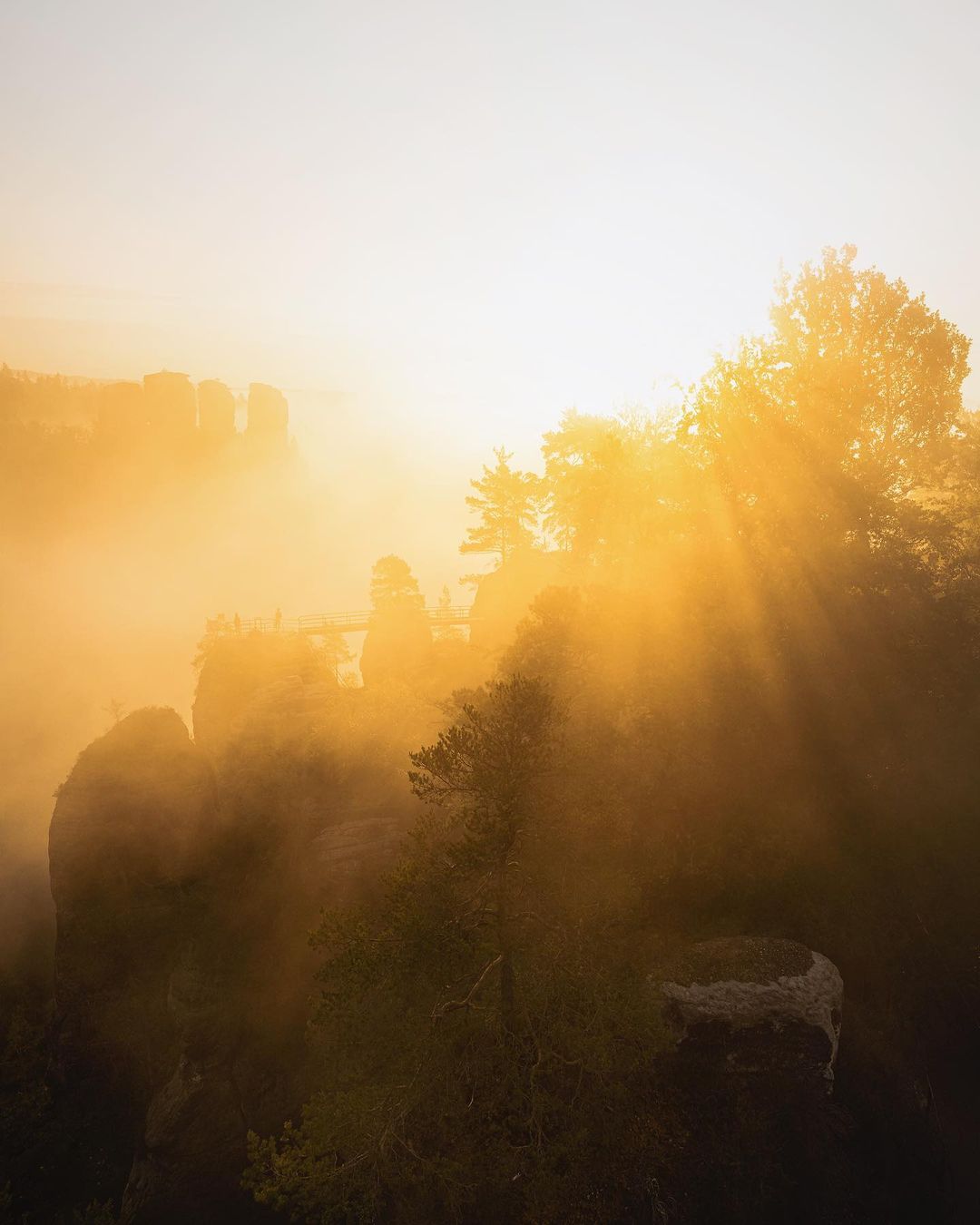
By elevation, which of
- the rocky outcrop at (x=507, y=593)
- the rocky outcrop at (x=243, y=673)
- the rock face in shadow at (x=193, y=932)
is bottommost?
the rock face in shadow at (x=193, y=932)

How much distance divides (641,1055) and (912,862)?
13838mm

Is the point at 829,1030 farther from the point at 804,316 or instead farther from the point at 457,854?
the point at 804,316

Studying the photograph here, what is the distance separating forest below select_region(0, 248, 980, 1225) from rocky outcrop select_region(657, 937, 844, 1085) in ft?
0.35

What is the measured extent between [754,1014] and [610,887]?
192 inches

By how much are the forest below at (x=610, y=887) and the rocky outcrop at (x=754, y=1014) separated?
0.11m

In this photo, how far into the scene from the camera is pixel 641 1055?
1302 centimetres

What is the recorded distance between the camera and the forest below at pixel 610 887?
13039mm

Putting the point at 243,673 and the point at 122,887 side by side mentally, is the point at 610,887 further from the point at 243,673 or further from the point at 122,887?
the point at 243,673

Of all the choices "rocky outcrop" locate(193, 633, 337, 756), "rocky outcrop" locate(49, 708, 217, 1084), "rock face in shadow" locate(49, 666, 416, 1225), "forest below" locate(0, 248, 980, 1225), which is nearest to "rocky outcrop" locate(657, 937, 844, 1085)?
"forest below" locate(0, 248, 980, 1225)

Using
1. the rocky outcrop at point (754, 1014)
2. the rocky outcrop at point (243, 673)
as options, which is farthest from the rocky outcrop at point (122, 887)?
the rocky outcrop at point (754, 1014)

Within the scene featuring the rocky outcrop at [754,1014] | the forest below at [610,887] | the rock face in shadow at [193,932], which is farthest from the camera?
the rock face in shadow at [193,932]

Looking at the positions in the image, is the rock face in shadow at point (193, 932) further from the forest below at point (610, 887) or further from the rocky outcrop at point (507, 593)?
the rocky outcrop at point (507, 593)

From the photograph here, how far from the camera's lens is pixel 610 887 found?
17.5m

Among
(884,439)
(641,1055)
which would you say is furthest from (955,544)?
(641,1055)
